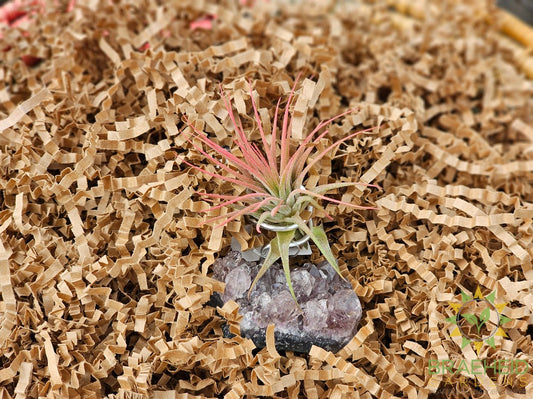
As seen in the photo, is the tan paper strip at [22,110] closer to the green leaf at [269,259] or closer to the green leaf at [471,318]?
the green leaf at [269,259]

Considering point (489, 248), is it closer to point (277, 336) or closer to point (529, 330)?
point (529, 330)

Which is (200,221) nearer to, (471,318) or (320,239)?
(320,239)

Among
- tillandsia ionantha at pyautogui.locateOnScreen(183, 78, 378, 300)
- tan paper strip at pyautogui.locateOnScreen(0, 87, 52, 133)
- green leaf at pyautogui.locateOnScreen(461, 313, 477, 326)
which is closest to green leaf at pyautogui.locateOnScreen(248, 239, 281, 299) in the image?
tillandsia ionantha at pyautogui.locateOnScreen(183, 78, 378, 300)

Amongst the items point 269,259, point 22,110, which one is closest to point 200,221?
point 269,259

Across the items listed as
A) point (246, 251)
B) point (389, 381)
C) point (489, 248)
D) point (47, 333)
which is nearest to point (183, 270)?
point (246, 251)

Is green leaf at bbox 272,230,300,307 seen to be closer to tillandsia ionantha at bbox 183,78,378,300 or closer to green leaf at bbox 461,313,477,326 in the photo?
tillandsia ionantha at bbox 183,78,378,300

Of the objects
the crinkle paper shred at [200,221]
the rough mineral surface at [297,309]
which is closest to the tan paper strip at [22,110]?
the crinkle paper shred at [200,221]

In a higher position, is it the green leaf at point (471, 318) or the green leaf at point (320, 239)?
the green leaf at point (320, 239)
